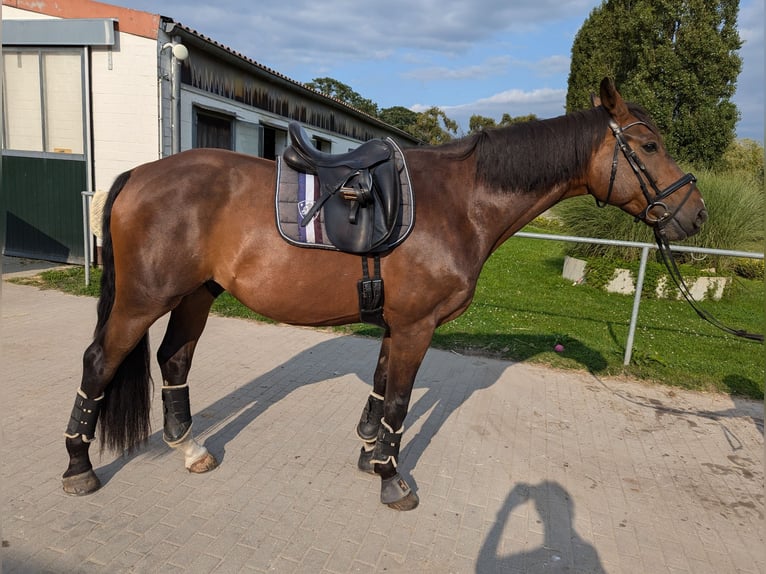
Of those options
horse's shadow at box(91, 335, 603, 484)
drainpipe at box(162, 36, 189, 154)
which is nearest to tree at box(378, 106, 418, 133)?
drainpipe at box(162, 36, 189, 154)

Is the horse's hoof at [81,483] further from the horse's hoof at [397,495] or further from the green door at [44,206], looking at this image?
the green door at [44,206]

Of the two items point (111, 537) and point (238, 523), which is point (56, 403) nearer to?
point (111, 537)

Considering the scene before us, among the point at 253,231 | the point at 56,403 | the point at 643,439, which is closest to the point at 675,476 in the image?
the point at 643,439

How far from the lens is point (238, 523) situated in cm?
260

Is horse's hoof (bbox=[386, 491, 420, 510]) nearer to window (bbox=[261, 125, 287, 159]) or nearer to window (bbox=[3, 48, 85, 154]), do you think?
window (bbox=[3, 48, 85, 154])

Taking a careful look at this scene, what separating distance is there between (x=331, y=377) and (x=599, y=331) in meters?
4.03

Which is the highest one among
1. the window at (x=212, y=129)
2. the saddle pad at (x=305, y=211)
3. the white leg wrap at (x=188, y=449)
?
the window at (x=212, y=129)

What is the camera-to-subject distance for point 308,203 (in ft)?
8.63

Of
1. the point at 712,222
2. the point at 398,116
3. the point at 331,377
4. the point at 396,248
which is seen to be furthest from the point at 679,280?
the point at 398,116

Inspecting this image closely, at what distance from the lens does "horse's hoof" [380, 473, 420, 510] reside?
282 cm

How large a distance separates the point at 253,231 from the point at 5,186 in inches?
353

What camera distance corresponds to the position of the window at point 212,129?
9717mm

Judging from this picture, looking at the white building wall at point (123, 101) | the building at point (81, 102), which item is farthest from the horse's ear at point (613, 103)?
the white building wall at point (123, 101)

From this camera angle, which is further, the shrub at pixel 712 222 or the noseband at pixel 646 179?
the shrub at pixel 712 222
